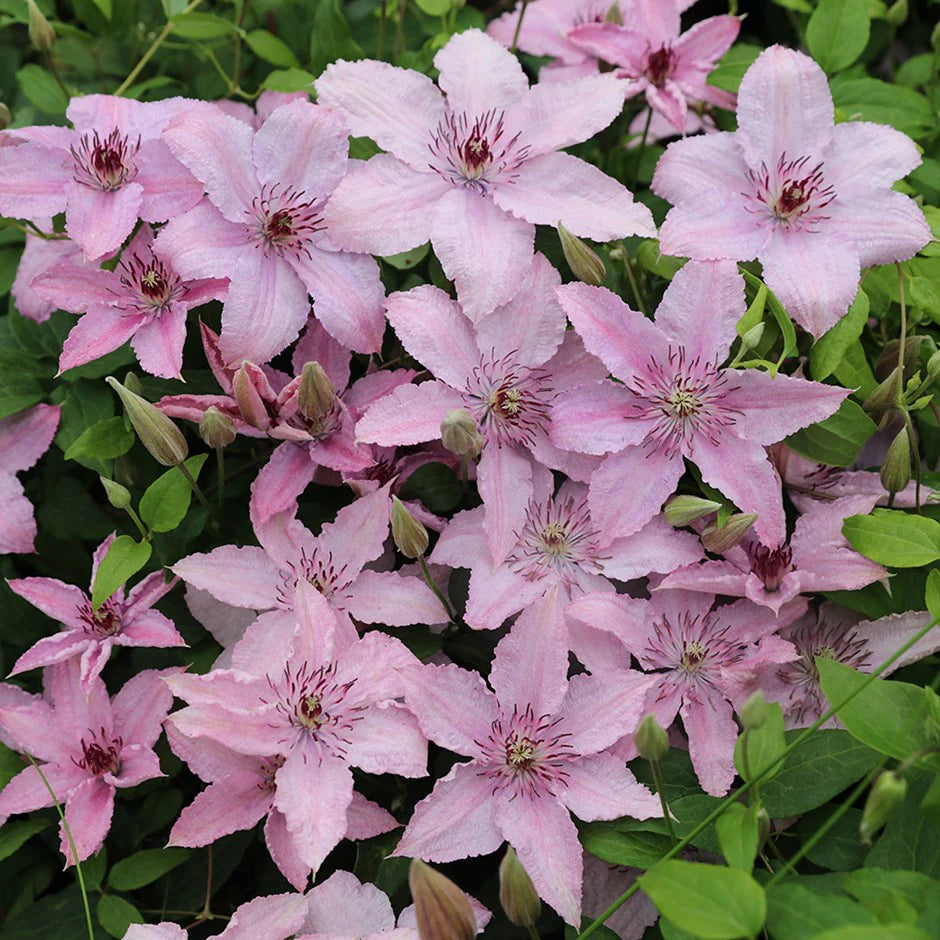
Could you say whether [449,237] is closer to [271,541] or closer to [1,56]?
[271,541]

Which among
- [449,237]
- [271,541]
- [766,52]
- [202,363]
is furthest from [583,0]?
[271,541]

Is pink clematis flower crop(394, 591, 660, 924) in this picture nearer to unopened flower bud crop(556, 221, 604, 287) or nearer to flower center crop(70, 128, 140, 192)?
unopened flower bud crop(556, 221, 604, 287)

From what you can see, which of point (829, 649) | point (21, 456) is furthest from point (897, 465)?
point (21, 456)

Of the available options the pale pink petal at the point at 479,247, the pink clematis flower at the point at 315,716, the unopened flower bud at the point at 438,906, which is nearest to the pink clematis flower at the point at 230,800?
the pink clematis flower at the point at 315,716

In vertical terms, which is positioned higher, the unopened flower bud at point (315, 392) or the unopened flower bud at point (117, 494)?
the unopened flower bud at point (315, 392)

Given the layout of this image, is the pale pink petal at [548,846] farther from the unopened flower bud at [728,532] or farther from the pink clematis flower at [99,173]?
the pink clematis flower at [99,173]

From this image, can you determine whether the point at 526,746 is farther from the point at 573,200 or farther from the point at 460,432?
the point at 573,200
